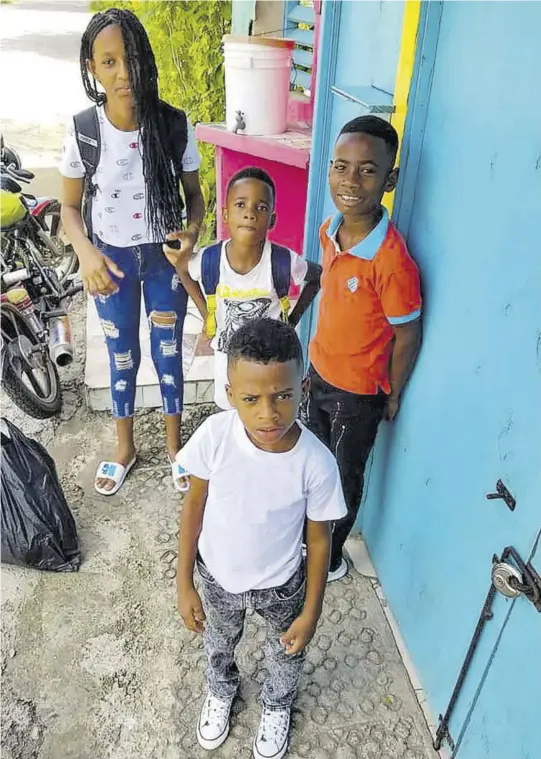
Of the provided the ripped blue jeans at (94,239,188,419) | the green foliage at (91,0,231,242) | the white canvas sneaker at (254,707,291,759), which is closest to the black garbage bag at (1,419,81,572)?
the ripped blue jeans at (94,239,188,419)

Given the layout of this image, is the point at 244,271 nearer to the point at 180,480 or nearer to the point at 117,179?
the point at 117,179

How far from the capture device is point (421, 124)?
6.19 feet

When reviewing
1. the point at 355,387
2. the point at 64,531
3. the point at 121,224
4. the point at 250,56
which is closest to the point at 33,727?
the point at 64,531

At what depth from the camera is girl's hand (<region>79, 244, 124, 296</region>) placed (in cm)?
231

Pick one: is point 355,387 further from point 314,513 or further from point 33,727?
point 33,727

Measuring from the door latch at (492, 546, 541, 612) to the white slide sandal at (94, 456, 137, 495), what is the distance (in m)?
1.87

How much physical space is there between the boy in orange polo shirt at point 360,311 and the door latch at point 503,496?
1.88 ft

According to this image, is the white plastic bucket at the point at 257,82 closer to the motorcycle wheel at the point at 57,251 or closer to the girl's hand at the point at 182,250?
the girl's hand at the point at 182,250

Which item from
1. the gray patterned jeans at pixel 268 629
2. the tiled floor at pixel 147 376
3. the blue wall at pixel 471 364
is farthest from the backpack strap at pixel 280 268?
the tiled floor at pixel 147 376

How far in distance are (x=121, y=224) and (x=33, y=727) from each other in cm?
171

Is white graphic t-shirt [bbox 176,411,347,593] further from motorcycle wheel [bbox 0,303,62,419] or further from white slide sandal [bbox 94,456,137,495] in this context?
motorcycle wheel [bbox 0,303,62,419]

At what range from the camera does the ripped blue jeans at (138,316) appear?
8.09 feet

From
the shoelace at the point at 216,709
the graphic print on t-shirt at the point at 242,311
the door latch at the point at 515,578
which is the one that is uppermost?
the graphic print on t-shirt at the point at 242,311

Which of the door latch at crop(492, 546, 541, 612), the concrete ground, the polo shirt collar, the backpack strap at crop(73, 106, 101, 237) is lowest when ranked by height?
the concrete ground
